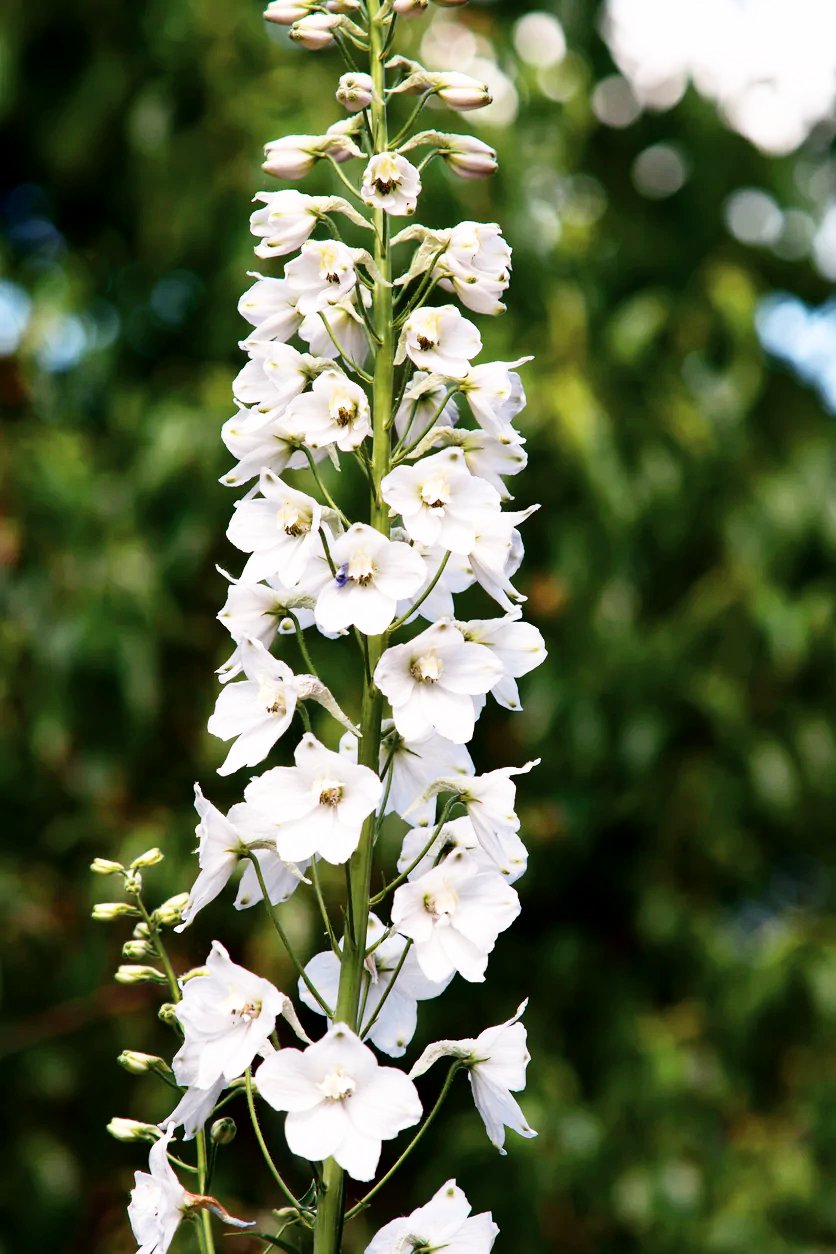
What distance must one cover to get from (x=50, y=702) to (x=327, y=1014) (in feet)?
9.71

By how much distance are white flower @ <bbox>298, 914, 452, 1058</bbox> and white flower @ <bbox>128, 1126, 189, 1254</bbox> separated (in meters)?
0.30

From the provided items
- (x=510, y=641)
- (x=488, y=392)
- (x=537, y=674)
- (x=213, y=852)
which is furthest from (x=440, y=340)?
(x=537, y=674)

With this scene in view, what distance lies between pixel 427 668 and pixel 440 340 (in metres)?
0.49

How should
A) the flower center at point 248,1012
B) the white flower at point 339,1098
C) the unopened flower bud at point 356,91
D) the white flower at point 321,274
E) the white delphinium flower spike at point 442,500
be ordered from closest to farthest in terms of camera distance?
the white flower at point 339,1098, the flower center at point 248,1012, the white delphinium flower spike at point 442,500, the white flower at point 321,274, the unopened flower bud at point 356,91

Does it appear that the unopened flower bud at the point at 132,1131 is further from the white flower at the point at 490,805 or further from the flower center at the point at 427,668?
the flower center at the point at 427,668

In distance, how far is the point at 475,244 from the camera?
2.10m

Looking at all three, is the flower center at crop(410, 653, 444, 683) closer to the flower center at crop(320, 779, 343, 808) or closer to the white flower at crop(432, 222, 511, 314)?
the flower center at crop(320, 779, 343, 808)

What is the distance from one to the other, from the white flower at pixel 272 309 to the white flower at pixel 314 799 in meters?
0.67

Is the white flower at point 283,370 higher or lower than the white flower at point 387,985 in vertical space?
higher

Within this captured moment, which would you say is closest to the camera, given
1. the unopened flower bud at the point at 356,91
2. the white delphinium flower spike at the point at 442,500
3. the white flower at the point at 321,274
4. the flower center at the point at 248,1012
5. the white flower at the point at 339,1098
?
the white flower at the point at 339,1098

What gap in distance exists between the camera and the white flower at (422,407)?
209 cm

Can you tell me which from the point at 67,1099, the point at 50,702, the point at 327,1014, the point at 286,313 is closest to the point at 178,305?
the point at 50,702

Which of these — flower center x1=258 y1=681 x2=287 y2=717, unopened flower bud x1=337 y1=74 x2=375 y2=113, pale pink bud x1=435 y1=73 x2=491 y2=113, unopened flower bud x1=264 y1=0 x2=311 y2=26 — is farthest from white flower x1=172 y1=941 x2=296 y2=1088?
unopened flower bud x1=264 y1=0 x2=311 y2=26

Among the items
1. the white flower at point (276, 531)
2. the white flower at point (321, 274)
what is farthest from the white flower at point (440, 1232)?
the white flower at point (321, 274)
